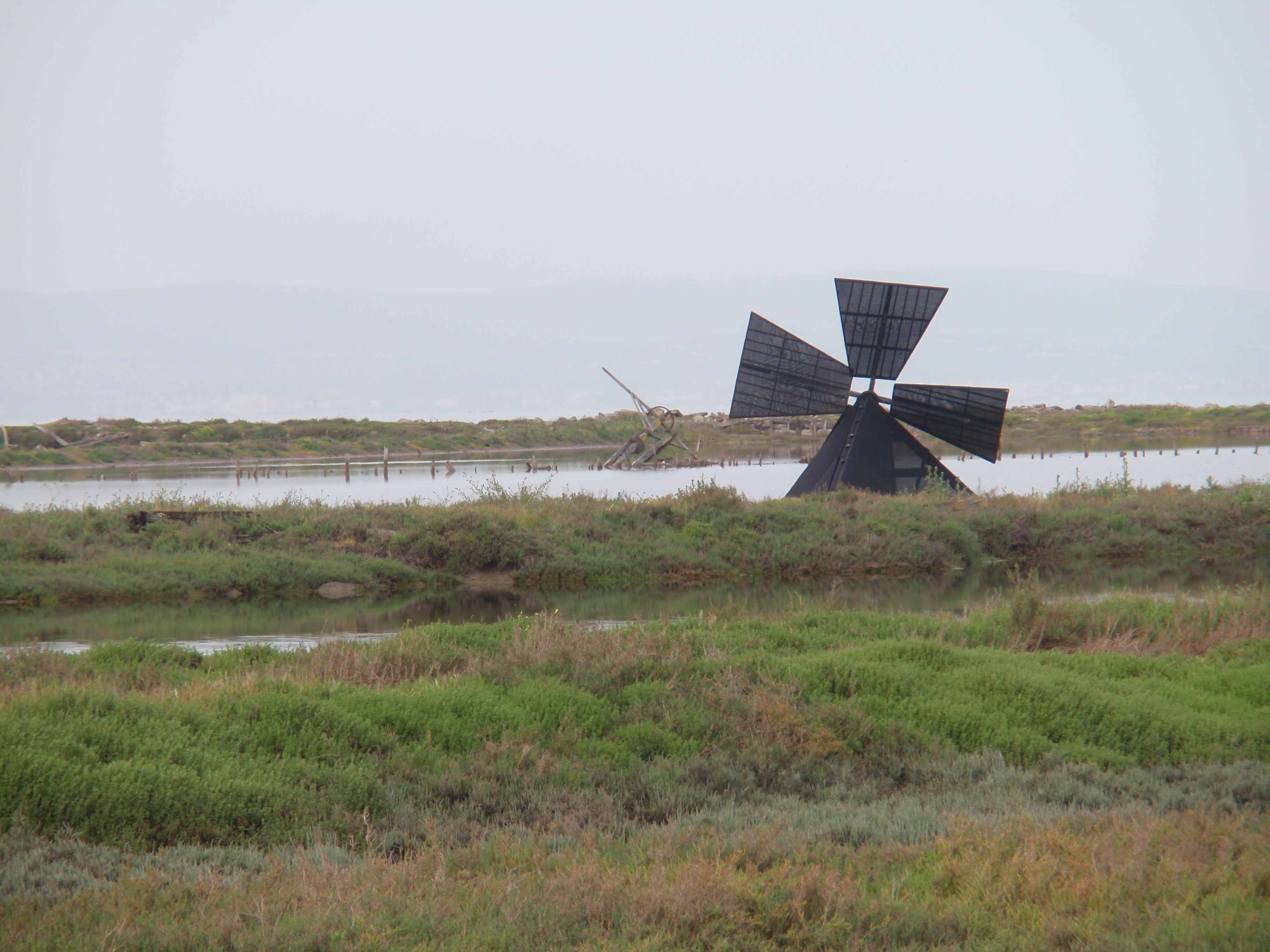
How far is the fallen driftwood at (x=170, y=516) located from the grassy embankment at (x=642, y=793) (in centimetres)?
1210

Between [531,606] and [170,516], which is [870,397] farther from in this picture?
[170,516]

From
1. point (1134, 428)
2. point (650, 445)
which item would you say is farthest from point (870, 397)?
point (1134, 428)

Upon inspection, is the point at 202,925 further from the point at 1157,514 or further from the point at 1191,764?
the point at 1157,514

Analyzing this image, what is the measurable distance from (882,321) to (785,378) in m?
2.98

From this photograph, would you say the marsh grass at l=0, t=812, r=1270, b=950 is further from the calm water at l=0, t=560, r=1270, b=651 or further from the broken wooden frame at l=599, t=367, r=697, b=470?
the broken wooden frame at l=599, t=367, r=697, b=470

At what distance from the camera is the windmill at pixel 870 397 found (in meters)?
27.5

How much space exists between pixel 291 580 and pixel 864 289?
1614 cm

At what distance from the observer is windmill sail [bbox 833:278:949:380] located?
89.7 ft

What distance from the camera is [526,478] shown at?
129 feet

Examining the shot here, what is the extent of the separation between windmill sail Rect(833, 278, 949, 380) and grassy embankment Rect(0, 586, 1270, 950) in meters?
16.1

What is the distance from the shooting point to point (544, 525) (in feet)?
78.7

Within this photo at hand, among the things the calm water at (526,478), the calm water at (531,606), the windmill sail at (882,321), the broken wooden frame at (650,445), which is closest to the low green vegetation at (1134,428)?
the calm water at (526,478)

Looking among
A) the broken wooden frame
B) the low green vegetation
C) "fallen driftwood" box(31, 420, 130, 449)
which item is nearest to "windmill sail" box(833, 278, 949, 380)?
the broken wooden frame

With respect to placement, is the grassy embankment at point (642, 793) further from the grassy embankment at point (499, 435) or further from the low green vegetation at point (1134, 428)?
the low green vegetation at point (1134, 428)
